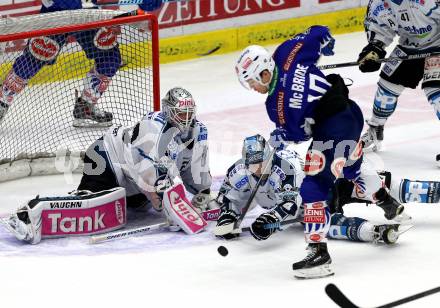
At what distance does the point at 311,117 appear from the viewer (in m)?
5.52

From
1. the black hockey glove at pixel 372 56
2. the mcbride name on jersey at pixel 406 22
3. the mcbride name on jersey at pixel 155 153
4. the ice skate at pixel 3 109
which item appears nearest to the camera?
the mcbride name on jersey at pixel 155 153

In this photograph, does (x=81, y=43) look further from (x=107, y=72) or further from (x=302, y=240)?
(x=302, y=240)

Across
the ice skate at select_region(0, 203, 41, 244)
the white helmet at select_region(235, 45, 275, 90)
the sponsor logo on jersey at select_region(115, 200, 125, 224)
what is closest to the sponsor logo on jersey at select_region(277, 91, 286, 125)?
the white helmet at select_region(235, 45, 275, 90)

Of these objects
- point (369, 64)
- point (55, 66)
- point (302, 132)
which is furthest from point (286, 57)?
point (55, 66)

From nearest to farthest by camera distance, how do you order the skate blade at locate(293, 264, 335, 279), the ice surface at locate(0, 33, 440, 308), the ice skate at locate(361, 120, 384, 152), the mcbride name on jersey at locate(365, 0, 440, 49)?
the ice surface at locate(0, 33, 440, 308) < the skate blade at locate(293, 264, 335, 279) < the mcbride name on jersey at locate(365, 0, 440, 49) < the ice skate at locate(361, 120, 384, 152)

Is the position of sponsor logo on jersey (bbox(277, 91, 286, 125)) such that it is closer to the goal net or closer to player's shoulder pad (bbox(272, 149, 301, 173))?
player's shoulder pad (bbox(272, 149, 301, 173))

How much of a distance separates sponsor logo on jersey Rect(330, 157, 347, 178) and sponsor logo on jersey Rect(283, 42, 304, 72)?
47 centimetres

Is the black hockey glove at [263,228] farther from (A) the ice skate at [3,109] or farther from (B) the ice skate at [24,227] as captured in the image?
(A) the ice skate at [3,109]

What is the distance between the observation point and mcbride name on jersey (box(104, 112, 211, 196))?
607cm

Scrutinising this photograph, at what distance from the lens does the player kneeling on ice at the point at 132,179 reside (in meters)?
5.95

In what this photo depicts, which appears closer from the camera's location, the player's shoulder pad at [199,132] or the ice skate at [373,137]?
the player's shoulder pad at [199,132]

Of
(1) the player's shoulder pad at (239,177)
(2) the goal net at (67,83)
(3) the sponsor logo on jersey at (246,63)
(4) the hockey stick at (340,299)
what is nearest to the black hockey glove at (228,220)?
(1) the player's shoulder pad at (239,177)

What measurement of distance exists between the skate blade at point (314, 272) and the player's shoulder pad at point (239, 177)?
0.71 m

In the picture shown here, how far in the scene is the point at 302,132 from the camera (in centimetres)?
557
